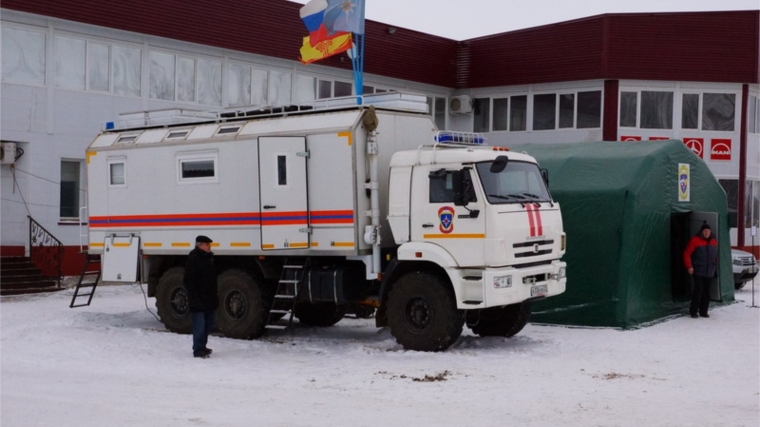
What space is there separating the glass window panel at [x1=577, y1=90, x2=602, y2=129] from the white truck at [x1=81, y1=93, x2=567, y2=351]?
20.8 m

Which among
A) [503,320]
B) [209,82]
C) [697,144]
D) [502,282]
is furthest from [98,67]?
[697,144]

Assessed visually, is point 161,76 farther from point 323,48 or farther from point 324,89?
point 324,89

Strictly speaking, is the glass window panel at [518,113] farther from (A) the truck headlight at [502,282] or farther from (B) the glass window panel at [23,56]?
(A) the truck headlight at [502,282]

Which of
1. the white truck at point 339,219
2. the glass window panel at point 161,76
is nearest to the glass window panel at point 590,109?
the glass window panel at point 161,76

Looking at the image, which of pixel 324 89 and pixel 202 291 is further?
pixel 324 89

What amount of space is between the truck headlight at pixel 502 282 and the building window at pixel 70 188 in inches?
616

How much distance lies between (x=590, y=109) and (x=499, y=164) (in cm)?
2290

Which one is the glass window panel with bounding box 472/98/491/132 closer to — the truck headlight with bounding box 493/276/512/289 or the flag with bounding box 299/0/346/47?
the flag with bounding box 299/0/346/47

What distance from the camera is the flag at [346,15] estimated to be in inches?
992

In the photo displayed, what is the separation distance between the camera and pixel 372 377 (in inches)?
440

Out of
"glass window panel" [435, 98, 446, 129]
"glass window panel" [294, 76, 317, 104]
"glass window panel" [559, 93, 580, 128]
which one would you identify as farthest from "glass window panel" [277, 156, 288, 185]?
"glass window panel" [435, 98, 446, 129]

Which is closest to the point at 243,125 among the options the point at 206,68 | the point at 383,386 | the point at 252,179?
the point at 252,179

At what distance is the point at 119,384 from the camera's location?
10617 mm

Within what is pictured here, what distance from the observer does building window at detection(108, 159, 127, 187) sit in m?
16.2
